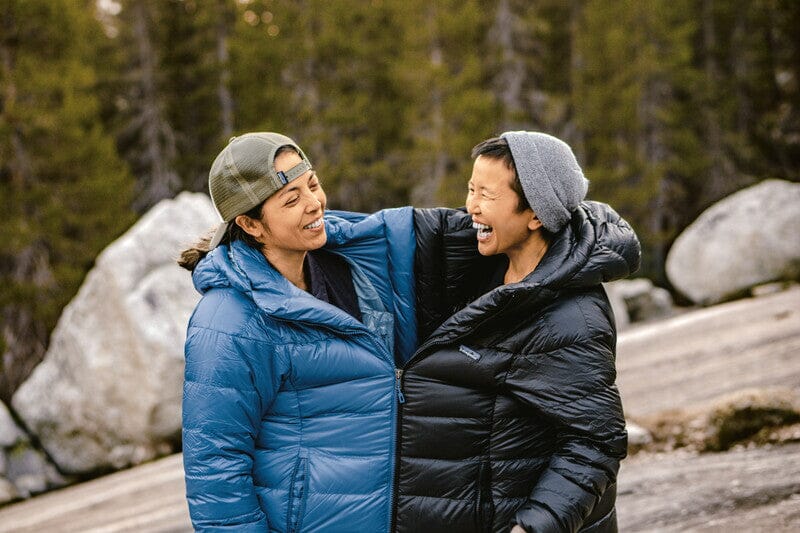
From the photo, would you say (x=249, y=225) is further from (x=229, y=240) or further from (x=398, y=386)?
(x=398, y=386)

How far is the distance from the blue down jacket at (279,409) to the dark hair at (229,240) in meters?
0.08

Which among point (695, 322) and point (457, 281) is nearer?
point (457, 281)

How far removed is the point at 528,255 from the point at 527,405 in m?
0.60

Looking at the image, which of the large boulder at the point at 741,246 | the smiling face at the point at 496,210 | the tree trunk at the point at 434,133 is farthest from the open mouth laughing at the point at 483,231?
the tree trunk at the point at 434,133

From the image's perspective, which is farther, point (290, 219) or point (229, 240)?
point (229, 240)

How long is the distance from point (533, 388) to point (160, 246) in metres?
8.49

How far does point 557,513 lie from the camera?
2.04 meters

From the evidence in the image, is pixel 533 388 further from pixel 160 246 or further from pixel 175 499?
pixel 160 246

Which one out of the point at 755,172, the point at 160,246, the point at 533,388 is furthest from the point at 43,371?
the point at 755,172

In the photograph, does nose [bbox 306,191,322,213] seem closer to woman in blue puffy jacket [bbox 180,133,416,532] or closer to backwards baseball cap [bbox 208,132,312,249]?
woman in blue puffy jacket [bbox 180,133,416,532]

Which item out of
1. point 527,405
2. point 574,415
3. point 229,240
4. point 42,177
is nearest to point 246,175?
point 229,240

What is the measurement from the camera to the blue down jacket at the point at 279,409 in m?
2.15

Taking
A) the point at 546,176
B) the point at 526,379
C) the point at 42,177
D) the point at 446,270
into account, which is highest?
the point at 546,176

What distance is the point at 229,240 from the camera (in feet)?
8.22
